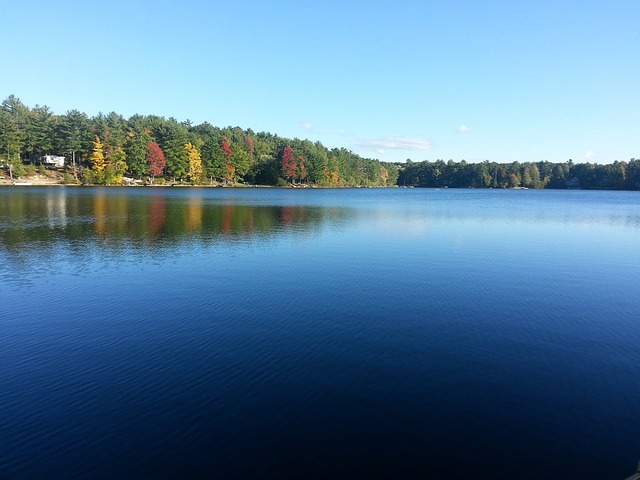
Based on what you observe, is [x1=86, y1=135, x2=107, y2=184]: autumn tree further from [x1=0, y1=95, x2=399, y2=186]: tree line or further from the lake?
the lake

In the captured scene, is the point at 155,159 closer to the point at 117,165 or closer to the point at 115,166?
the point at 117,165

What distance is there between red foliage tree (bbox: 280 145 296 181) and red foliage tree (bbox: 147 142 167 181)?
4105 cm

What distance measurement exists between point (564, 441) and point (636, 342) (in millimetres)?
7546

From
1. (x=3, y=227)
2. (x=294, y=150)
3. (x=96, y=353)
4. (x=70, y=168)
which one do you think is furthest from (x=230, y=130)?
(x=96, y=353)

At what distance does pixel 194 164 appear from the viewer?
401ft

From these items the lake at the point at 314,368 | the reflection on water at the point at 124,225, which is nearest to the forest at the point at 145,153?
the reflection on water at the point at 124,225

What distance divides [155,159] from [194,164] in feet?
43.6

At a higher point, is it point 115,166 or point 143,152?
point 143,152

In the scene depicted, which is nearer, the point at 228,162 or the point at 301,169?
the point at 228,162

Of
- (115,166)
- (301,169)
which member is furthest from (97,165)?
(301,169)

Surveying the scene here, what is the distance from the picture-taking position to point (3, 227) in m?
32.8

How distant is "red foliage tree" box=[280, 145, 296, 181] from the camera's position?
456 ft

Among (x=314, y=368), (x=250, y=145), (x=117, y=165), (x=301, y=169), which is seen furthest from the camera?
(x=250, y=145)

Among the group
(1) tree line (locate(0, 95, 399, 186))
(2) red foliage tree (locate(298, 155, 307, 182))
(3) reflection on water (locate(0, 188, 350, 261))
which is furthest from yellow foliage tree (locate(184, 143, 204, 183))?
(3) reflection on water (locate(0, 188, 350, 261))
